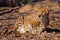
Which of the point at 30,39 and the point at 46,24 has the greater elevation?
the point at 46,24

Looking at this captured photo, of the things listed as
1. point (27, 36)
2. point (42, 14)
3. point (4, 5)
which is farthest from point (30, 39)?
point (4, 5)

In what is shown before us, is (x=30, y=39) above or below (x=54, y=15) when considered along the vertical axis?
below

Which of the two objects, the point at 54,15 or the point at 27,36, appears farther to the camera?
the point at 54,15

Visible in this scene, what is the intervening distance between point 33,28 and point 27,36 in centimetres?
71

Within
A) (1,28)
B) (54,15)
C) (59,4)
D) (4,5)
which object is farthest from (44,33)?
(4,5)

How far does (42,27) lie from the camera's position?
13273 mm

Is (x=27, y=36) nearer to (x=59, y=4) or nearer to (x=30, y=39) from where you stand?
(x=30, y=39)

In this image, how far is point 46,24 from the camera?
13367mm

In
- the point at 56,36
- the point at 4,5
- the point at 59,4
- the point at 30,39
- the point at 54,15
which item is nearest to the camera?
the point at 56,36

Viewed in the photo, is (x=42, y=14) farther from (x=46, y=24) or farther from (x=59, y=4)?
(x=59, y=4)

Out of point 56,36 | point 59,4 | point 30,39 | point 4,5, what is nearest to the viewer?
point 56,36

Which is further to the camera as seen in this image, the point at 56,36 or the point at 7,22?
the point at 7,22

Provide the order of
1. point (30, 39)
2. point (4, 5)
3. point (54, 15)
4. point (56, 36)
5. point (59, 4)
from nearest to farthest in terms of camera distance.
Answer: point (56, 36) < point (30, 39) < point (54, 15) < point (59, 4) < point (4, 5)

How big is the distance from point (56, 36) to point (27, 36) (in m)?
2.21
